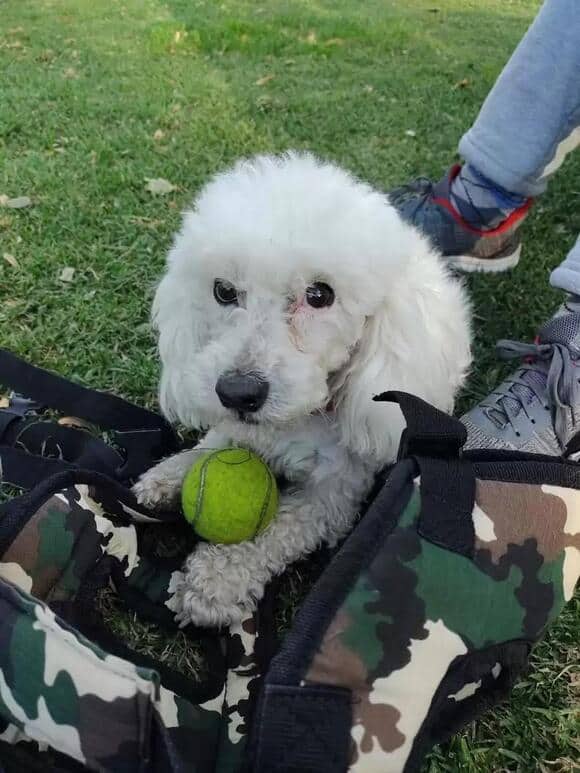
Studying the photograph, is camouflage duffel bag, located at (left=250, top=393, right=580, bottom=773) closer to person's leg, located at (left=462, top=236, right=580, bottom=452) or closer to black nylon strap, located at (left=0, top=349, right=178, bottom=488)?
person's leg, located at (left=462, top=236, right=580, bottom=452)

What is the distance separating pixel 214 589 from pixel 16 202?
1.97m

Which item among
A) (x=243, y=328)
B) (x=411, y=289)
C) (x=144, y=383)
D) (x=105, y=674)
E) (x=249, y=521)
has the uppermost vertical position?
(x=411, y=289)

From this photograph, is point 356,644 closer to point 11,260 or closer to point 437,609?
point 437,609

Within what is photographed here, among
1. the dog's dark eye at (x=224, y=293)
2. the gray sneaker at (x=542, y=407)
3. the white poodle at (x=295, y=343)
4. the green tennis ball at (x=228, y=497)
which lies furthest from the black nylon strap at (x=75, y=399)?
the gray sneaker at (x=542, y=407)

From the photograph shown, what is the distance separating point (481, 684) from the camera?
131 centimetres

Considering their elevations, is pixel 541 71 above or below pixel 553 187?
above

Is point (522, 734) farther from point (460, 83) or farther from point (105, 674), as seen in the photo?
point (460, 83)

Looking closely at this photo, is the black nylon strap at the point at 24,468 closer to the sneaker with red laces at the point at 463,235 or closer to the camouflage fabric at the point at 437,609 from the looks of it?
the camouflage fabric at the point at 437,609

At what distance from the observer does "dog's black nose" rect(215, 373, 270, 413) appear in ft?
4.60

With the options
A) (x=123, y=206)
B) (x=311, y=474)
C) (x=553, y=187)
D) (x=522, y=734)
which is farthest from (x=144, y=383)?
(x=553, y=187)

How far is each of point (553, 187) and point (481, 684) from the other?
7.50 ft

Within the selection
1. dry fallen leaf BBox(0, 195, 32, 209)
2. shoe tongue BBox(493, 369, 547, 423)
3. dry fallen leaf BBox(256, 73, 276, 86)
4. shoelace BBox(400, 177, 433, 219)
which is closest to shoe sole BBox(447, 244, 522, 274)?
shoelace BBox(400, 177, 433, 219)

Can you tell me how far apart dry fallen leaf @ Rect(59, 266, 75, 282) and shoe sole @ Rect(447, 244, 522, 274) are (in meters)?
1.26

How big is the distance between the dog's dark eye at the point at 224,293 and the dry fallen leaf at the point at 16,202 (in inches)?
60.6
